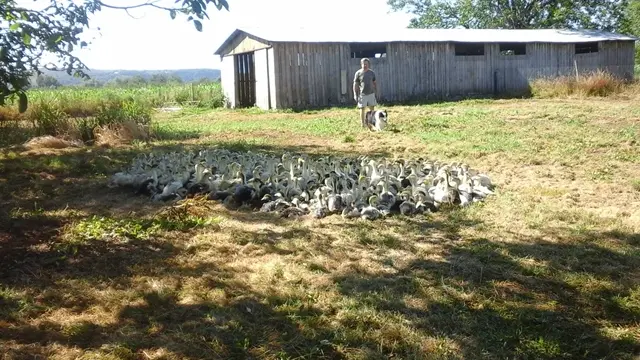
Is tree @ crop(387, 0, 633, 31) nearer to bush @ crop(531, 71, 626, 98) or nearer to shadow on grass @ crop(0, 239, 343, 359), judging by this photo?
bush @ crop(531, 71, 626, 98)

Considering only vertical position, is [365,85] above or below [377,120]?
above

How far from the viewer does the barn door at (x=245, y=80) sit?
70.1 ft

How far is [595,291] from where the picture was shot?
11.7ft

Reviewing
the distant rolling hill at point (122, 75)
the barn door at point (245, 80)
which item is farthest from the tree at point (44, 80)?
the barn door at point (245, 80)

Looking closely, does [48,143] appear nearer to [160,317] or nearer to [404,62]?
[160,317]

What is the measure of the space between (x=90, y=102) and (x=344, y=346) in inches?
540

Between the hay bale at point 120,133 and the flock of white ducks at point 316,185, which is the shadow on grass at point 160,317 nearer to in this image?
the flock of white ducks at point 316,185

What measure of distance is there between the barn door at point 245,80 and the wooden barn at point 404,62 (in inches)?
1.5

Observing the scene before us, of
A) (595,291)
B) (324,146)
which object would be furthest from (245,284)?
(324,146)

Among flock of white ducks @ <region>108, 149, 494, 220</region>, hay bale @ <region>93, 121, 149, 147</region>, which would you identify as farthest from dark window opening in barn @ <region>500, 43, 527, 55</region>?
flock of white ducks @ <region>108, 149, 494, 220</region>

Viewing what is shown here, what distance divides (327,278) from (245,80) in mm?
18626

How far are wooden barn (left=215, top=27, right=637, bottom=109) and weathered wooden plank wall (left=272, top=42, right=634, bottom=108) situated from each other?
0.03 metres

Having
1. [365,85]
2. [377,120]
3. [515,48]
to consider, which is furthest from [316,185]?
[515,48]

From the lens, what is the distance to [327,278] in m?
3.90
